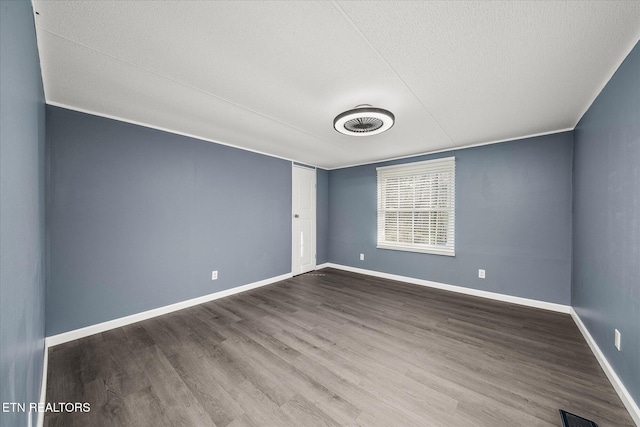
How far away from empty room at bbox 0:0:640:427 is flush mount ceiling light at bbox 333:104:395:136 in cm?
2

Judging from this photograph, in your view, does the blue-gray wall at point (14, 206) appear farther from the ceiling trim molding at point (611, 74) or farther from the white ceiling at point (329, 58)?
the ceiling trim molding at point (611, 74)

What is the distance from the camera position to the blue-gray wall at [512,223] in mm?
3049

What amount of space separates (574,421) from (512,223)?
255 centimetres

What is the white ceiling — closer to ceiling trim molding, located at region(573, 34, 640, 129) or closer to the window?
ceiling trim molding, located at region(573, 34, 640, 129)

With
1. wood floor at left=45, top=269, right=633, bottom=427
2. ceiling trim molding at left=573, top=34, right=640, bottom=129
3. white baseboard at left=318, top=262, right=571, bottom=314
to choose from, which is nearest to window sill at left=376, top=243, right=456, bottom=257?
white baseboard at left=318, top=262, right=571, bottom=314

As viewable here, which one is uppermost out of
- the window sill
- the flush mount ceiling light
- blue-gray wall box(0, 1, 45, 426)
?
the flush mount ceiling light

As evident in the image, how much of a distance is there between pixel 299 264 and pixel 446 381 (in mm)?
3438

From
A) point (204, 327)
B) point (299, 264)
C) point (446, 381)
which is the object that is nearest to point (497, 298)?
point (446, 381)

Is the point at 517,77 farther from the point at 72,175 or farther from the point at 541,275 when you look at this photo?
the point at 72,175

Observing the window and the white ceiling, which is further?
the window

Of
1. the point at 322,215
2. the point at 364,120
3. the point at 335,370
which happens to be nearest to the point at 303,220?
the point at 322,215

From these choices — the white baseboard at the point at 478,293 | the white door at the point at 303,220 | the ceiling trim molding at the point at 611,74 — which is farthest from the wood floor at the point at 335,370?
the ceiling trim molding at the point at 611,74

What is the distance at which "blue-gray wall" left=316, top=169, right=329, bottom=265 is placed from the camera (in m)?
5.39

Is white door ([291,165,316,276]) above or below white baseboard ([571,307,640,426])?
above
